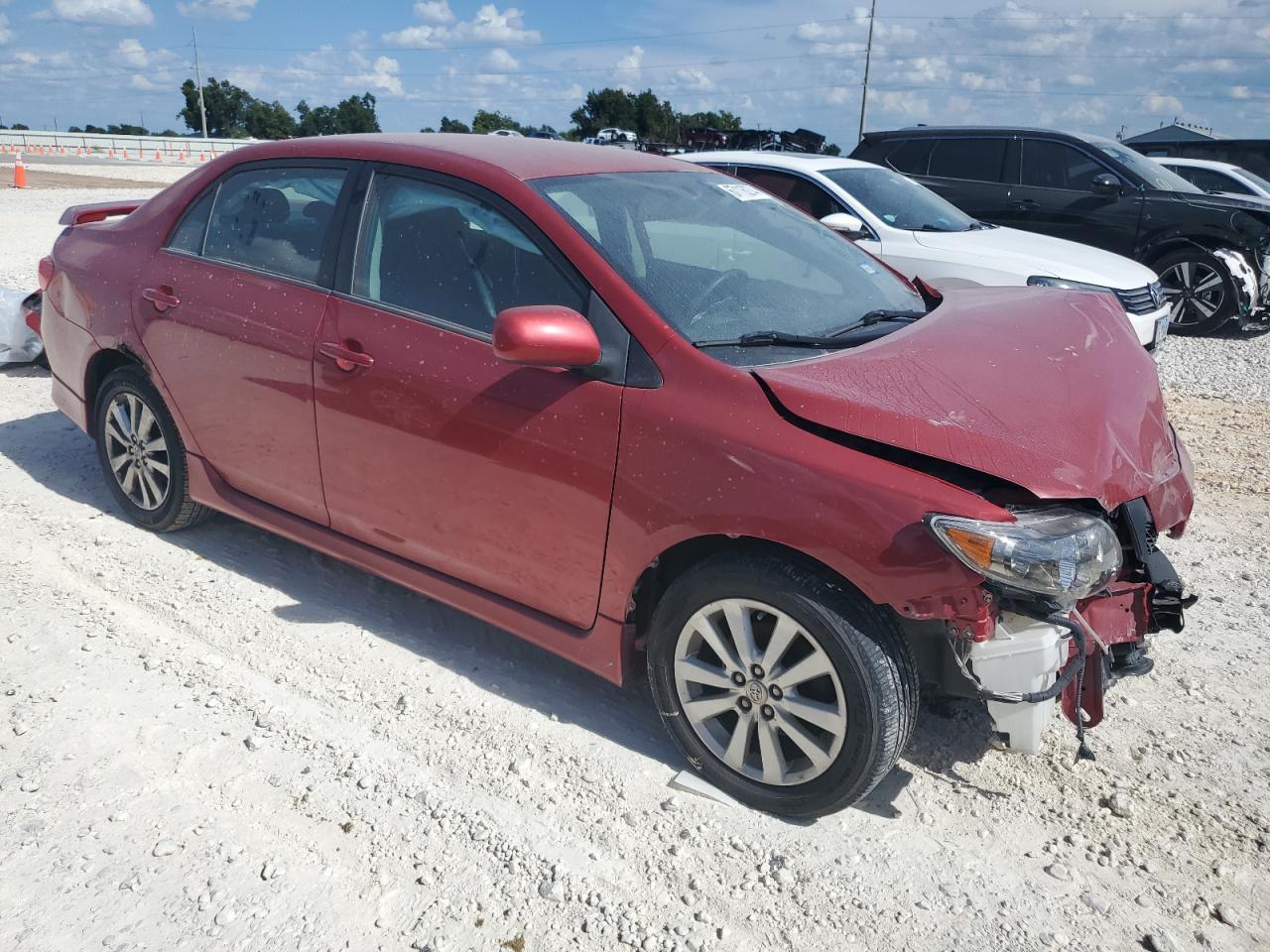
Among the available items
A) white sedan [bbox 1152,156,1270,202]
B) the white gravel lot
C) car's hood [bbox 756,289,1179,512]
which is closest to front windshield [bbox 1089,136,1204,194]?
white sedan [bbox 1152,156,1270,202]

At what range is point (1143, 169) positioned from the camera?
35.0 ft

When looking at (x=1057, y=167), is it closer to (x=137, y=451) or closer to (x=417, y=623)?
(x=417, y=623)

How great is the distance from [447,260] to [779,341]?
1147 mm

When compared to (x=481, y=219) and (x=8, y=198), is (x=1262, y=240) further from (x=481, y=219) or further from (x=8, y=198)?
(x=8, y=198)

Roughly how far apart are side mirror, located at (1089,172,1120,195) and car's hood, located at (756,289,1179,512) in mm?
7804

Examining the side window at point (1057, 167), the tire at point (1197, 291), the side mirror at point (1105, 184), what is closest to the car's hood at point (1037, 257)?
the tire at point (1197, 291)

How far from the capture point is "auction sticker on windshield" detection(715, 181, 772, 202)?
3.97 metres

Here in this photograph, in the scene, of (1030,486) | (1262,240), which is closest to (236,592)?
(1030,486)

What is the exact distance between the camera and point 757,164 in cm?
871

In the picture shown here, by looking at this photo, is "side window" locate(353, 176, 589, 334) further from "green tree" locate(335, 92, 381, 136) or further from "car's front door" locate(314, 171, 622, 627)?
"green tree" locate(335, 92, 381, 136)

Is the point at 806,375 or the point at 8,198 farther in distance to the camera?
the point at 8,198

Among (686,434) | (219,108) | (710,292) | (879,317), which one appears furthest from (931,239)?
(219,108)

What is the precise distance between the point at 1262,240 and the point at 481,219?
9444 mm

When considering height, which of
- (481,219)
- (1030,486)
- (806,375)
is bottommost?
(1030,486)
